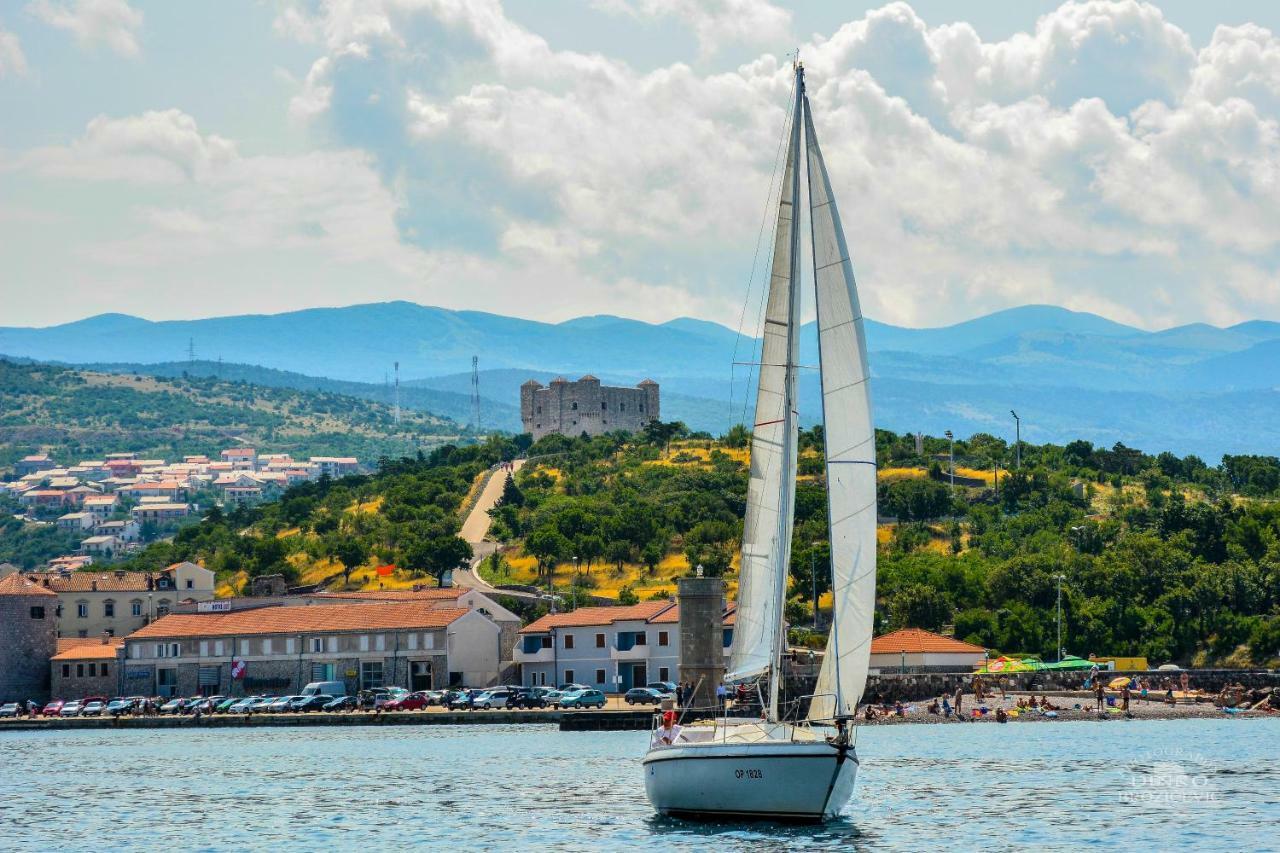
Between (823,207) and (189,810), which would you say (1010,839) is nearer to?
(823,207)

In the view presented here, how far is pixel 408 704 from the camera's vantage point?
309 feet

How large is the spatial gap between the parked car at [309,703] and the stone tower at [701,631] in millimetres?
26118

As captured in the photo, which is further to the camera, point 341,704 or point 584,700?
point 341,704

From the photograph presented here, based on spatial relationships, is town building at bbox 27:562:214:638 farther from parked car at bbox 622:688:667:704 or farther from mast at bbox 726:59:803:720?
mast at bbox 726:59:803:720

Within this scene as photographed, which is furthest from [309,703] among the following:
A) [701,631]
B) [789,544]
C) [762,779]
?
[789,544]

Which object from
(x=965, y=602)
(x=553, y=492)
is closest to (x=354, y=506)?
(x=553, y=492)

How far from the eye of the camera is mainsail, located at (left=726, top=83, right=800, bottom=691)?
129 ft

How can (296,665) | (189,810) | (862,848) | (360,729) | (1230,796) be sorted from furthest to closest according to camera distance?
(296,665) → (360,729) → (189,810) → (1230,796) → (862,848)

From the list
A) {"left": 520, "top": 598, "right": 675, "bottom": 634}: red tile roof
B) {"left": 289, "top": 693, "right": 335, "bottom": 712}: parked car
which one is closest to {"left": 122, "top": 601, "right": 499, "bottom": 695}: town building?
{"left": 520, "top": 598, "right": 675, "bottom": 634}: red tile roof

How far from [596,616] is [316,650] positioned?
1623 cm

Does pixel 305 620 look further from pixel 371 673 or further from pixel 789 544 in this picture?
pixel 789 544

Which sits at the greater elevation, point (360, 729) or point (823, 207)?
point (823, 207)

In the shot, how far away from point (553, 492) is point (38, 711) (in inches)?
2476

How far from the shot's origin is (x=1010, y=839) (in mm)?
39781
